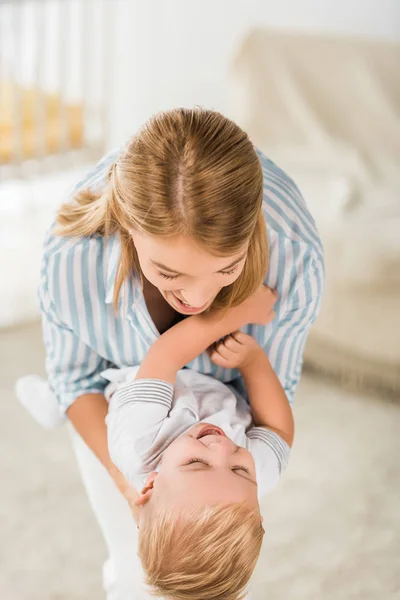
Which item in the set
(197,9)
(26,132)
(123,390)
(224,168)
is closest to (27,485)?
(123,390)

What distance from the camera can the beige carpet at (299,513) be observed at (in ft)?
5.59

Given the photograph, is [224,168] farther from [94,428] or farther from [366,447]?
[366,447]

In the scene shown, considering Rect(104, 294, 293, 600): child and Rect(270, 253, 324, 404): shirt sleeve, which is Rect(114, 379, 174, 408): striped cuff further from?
Rect(270, 253, 324, 404): shirt sleeve

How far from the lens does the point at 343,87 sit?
2.64 meters

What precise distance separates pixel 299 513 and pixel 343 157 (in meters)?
1.13

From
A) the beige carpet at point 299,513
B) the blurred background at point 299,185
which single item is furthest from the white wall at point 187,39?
the beige carpet at point 299,513

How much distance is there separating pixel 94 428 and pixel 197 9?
246cm

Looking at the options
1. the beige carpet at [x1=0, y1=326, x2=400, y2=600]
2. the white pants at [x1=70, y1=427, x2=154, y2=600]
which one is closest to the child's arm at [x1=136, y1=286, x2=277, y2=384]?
the white pants at [x1=70, y1=427, x2=154, y2=600]

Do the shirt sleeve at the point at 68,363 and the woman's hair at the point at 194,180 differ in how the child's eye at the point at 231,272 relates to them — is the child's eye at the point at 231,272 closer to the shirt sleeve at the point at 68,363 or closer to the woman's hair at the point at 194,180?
the woman's hair at the point at 194,180

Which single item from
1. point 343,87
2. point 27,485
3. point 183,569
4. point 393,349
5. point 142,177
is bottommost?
point 27,485

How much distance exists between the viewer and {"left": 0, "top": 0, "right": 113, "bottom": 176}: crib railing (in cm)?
333

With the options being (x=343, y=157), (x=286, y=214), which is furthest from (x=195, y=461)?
(x=343, y=157)

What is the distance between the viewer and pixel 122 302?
4.50ft

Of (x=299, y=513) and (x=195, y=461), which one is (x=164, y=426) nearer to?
(x=195, y=461)
